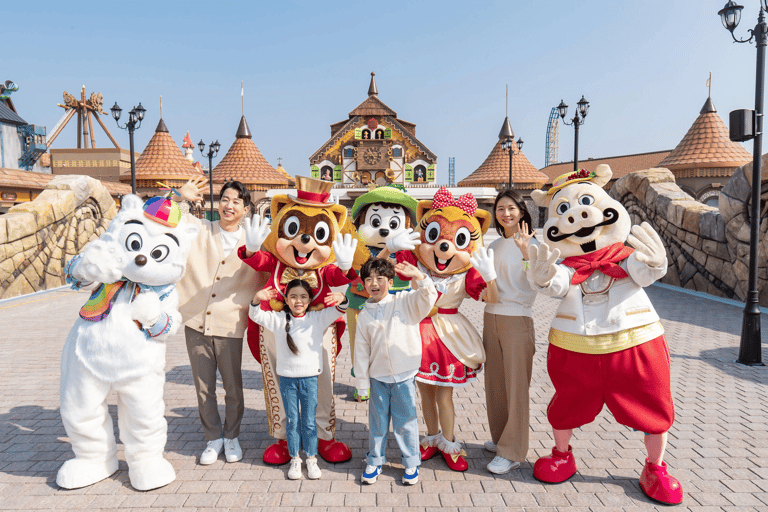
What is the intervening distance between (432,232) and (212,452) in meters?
2.27

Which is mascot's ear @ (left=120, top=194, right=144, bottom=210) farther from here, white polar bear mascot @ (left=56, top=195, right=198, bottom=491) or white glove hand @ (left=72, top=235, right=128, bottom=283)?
white glove hand @ (left=72, top=235, right=128, bottom=283)

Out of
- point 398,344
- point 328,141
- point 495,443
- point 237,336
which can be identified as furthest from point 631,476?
point 328,141

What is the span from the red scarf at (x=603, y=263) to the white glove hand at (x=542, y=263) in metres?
0.23

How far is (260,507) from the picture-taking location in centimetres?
289

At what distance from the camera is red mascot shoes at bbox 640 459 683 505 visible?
9.52 feet

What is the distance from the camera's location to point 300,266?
3.32m

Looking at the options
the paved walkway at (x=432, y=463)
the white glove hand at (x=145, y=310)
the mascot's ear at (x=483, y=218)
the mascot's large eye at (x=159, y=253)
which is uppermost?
the mascot's ear at (x=483, y=218)

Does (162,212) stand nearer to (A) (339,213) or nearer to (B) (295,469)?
(A) (339,213)

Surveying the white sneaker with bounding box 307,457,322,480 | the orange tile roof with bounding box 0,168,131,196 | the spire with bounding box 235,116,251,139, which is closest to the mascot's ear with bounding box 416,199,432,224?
the white sneaker with bounding box 307,457,322,480

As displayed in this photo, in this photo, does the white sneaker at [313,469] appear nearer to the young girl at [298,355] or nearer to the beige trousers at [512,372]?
A: the young girl at [298,355]

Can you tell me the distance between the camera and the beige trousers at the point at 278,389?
3350mm

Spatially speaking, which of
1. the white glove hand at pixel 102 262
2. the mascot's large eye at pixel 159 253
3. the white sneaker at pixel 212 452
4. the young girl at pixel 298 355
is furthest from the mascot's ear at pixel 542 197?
the white sneaker at pixel 212 452

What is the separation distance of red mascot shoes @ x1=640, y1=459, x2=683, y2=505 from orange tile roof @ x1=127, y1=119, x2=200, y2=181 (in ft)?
77.4

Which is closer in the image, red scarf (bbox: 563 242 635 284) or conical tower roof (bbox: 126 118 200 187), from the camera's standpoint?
red scarf (bbox: 563 242 635 284)
